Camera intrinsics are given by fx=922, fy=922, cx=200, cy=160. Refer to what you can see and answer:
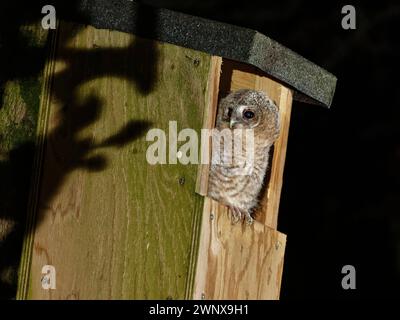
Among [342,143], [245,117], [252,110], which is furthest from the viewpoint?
[342,143]

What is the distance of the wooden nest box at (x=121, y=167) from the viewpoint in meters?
3.17

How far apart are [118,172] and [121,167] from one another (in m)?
0.02

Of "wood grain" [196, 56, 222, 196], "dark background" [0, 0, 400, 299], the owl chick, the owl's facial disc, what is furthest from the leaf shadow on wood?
"dark background" [0, 0, 400, 299]

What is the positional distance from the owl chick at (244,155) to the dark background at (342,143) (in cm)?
174

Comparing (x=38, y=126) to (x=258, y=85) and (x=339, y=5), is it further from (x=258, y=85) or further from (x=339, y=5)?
(x=339, y=5)

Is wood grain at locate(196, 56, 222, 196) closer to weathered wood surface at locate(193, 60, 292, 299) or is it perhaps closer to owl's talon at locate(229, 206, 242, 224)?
weathered wood surface at locate(193, 60, 292, 299)

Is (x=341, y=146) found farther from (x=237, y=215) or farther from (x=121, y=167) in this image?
(x=121, y=167)

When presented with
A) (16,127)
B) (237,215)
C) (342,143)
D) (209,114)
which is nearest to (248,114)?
(237,215)

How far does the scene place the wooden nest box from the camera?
125 inches

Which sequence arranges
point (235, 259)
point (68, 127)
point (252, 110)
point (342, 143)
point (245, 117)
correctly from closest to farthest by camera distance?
point (68, 127) → point (235, 259) → point (252, 110) → point (245, 117) → point (342, 143)

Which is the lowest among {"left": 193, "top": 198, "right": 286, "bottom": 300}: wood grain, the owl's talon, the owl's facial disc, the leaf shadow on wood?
{"left": 193, "top": 198, "right": 286, "bottom": 300}: wood grain

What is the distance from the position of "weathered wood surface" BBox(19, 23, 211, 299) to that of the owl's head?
1101mm

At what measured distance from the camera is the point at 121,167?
126 inches

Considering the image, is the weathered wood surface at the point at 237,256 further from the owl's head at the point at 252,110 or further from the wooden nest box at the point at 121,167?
the owl's head at the point at 252,110
